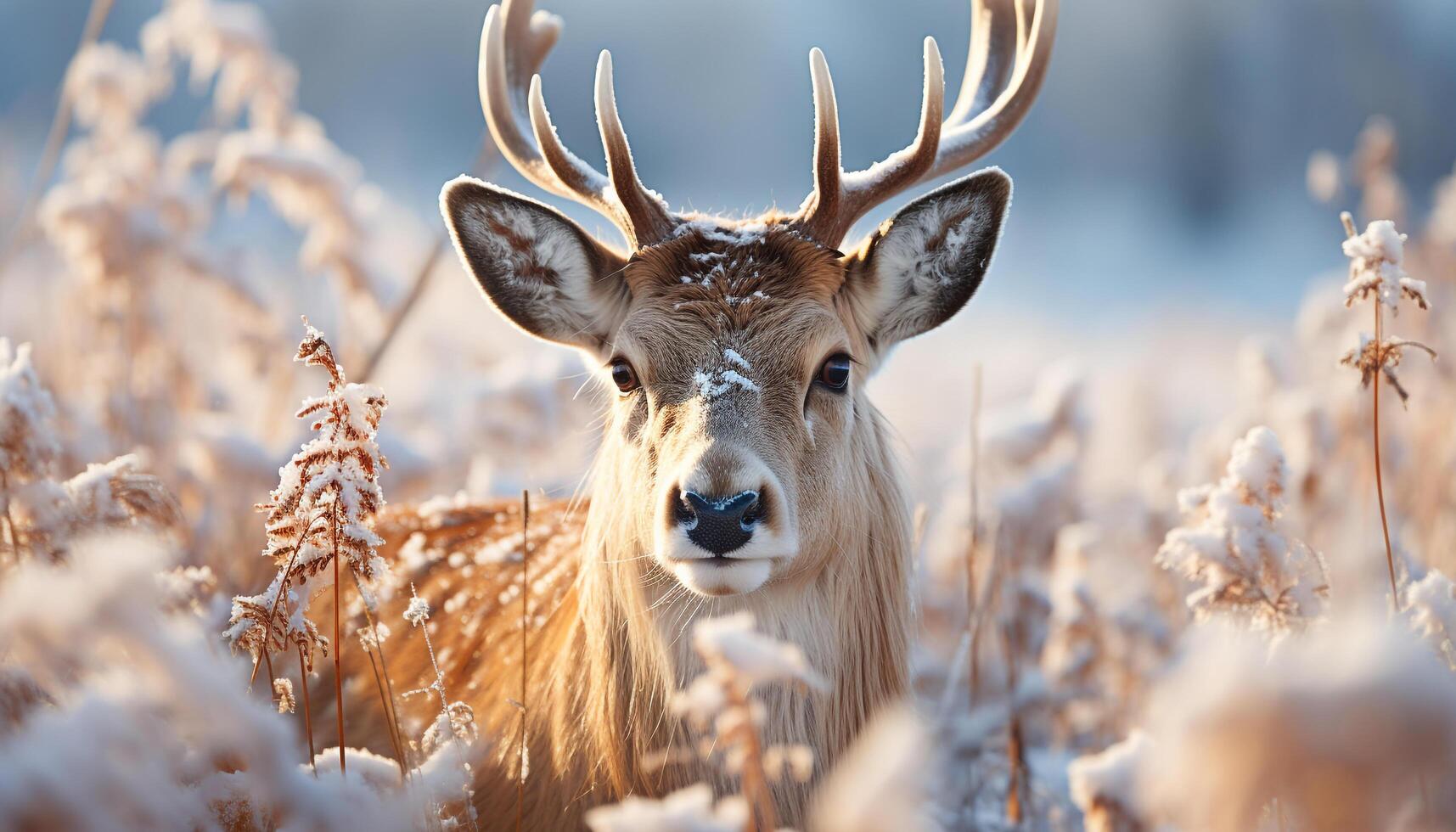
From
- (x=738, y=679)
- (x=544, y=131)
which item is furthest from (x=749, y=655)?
(x=544, y=131)

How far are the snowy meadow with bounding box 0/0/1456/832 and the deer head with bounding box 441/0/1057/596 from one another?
0.52 feet

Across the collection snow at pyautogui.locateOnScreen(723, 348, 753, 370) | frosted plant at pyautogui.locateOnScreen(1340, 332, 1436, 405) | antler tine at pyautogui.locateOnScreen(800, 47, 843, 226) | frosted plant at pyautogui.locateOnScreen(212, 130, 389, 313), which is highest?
Result: frosted plant at pyautogui.locateOnScreen(212, 130, 389, 313)

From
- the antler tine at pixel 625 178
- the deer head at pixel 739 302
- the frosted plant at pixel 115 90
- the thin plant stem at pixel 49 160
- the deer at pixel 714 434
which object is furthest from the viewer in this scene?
the frosted plant at pixel 115 90

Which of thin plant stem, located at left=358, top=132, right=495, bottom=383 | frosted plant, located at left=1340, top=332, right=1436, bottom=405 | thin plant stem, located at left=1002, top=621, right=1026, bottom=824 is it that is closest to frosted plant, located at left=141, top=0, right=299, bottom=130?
thin plant stem, located at left=358, top=132, right=495, bottom=383

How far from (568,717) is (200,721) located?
213cm

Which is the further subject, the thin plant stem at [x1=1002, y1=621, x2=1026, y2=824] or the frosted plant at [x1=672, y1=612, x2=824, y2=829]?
the thin plant stem at [x1=1002, y1=621, x2=1026, y2=824]

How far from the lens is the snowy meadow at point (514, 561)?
1.10m

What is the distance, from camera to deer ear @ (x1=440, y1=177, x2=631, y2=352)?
341 cm

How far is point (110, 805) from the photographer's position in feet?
3.76

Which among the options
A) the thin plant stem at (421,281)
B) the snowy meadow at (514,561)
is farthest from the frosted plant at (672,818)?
the thin plant stem at (421,281)

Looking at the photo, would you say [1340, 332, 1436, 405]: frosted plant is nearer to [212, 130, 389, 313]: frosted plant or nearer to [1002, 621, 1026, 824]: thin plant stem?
[1002, 621, 1026, 824]: thin plant stem

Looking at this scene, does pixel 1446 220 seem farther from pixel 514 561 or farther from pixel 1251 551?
pixel 514 561

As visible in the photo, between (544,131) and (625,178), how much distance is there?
46 cm

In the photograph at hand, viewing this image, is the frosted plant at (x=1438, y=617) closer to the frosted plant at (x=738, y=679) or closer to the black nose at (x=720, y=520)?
the black nose at (x=720, y=520)
